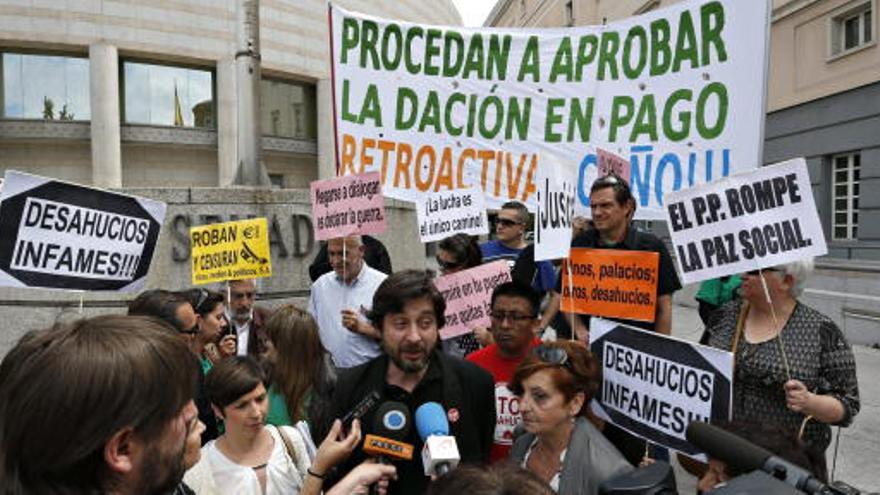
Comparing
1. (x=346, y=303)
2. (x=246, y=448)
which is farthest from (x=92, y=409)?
(x=346, y=303)

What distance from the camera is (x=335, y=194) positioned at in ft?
15.7

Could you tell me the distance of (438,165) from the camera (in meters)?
5.09

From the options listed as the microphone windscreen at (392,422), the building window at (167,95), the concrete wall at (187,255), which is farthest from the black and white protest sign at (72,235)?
the building window at (167,95)

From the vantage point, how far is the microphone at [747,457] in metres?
1.19

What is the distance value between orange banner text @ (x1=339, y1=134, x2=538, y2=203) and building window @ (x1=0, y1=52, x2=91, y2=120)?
21.3 meters

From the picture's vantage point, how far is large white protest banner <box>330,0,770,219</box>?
4.64 metres

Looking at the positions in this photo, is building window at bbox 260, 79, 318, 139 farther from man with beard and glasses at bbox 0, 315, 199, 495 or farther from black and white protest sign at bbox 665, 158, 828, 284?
man with beard and glasses at bbox 0, 315, 199, 495

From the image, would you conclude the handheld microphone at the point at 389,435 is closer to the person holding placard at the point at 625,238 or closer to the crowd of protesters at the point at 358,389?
the crowd of protesters at the point at 358,389

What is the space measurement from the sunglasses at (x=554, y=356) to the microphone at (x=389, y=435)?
0.69 m

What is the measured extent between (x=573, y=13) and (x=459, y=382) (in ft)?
95.6

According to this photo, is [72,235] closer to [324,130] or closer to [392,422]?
[392,422]

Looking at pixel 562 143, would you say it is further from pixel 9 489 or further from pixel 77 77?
pixel 77 77

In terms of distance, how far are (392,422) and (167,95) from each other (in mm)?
24558

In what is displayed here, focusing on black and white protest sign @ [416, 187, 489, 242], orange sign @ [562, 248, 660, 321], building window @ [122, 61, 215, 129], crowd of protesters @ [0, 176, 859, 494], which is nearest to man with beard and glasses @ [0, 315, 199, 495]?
crowd of protesters @ [0, 176, 859, 494]
